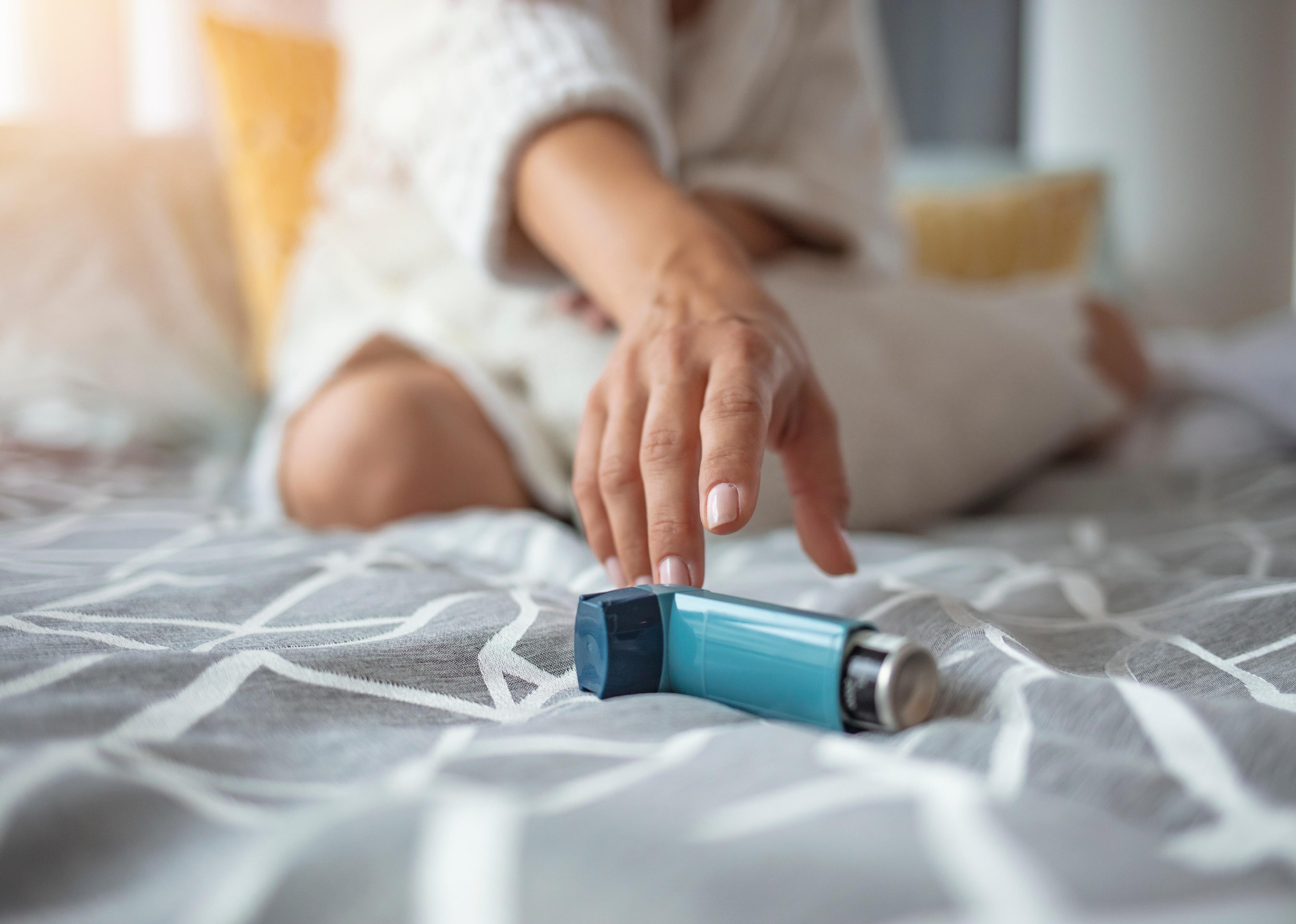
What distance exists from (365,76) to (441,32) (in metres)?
0.17

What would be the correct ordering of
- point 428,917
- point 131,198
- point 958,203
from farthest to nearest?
point 958,203 → point 131,198 → point 428,917

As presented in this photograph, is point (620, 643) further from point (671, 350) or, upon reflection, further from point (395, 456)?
point (395, 456)

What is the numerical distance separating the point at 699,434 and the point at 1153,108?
9.09 feet

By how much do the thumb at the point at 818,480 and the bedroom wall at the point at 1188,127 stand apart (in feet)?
7.89

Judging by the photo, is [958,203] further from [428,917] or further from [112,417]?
[428,917]

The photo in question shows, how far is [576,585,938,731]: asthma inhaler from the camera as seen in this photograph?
0.33 metres

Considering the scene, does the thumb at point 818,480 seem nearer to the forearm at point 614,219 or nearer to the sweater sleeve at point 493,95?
the forearm at point 614,219

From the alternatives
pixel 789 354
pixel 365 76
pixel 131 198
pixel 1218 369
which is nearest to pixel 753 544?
pixel 789 354

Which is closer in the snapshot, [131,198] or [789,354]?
[789,354]

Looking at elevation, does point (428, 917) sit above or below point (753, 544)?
above

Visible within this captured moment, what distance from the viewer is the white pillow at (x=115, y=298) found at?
1067 mm

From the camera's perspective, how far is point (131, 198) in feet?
4.11

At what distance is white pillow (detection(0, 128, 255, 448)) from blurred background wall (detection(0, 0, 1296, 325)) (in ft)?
6.29

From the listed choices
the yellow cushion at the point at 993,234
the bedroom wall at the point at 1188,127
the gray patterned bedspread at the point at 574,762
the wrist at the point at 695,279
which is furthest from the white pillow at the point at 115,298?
the bedroom wall at the point at 1188,127
